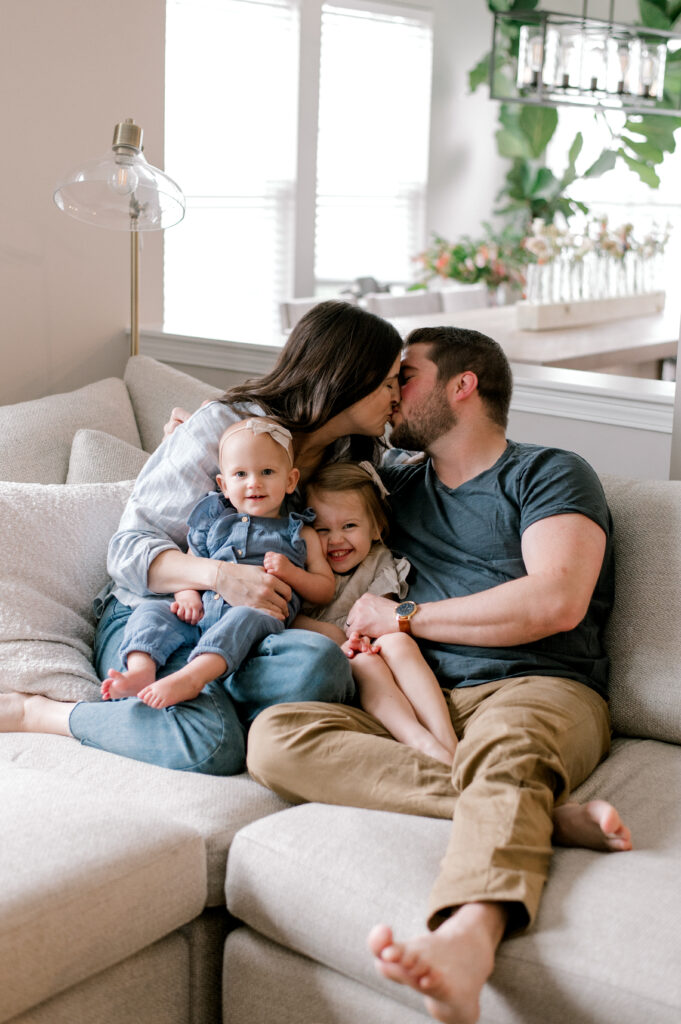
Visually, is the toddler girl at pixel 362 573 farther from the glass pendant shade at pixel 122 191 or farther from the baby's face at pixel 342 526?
the glass pendant shade at pixel 122 191

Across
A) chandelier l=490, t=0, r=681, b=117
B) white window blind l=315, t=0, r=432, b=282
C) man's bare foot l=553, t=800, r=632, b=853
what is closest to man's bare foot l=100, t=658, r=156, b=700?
man's bare foot l=553, t=800, r=632, b=853

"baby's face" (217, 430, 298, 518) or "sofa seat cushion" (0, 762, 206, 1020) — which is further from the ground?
"baby's face" (217, 430, 298, 518)

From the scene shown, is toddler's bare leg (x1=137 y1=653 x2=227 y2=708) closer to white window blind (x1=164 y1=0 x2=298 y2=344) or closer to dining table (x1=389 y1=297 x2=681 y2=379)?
dining table (x1=389 y1=297 x2=681 y2=379)

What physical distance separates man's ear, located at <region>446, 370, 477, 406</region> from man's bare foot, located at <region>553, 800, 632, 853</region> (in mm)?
836

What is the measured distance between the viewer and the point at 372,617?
6.82 ft

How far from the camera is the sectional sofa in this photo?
4.60 ft

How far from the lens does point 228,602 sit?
2021 millimetres

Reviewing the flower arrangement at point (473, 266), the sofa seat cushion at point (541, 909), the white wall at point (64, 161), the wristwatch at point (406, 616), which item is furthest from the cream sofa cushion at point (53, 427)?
the flower arrangement at point (473, 266)

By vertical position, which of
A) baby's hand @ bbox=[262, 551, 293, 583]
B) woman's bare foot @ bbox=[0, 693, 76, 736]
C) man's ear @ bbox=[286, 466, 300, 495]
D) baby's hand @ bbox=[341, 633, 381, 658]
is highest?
man's ear @ bbox=[286, 466, 300, 495]

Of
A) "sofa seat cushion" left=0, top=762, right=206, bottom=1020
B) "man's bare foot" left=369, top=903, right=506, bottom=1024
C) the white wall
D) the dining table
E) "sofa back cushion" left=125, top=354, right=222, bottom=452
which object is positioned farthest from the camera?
the dining table

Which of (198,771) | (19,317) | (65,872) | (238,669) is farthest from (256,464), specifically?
(19,317)

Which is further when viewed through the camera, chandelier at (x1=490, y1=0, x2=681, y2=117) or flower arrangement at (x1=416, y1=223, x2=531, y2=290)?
flower arrangement at (x1=416, y1=223, x2=531, y2=290)

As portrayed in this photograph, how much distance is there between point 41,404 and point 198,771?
118 centimetres

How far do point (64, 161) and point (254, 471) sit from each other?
5.31 ft
